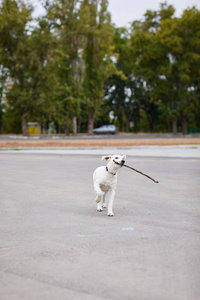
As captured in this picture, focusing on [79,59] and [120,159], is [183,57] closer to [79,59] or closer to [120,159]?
[79,59]

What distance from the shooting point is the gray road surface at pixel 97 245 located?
3.71 meters

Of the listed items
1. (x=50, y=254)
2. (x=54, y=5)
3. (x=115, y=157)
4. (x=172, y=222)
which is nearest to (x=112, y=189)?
(x=115, y=157)

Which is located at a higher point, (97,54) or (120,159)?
(97,54)

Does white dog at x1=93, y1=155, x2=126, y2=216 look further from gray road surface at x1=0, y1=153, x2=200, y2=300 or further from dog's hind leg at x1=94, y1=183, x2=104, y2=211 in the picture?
gray road surface at x1=0, y1=153, x2=200, y2=300

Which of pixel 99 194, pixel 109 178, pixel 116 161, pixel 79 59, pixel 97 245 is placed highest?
pixel 79 59

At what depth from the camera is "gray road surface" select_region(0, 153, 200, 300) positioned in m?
3.71

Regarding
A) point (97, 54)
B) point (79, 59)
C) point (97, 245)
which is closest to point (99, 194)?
point (97, 245)

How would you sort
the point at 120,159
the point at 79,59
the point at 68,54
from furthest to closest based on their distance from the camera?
the point at 79,59 → the point at 68,54 → the point at 120,159

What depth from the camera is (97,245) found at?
5070 mm

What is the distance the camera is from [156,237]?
217 inches

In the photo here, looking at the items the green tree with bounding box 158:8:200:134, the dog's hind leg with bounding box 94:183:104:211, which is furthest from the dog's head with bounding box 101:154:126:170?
the green tree with bounding box 158:8:200:134

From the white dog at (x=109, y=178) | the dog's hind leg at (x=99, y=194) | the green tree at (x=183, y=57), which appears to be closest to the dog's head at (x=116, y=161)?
the white dog at (x=109, y=178)

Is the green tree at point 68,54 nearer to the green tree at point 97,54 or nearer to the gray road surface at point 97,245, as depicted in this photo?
the green tree at point 97,54

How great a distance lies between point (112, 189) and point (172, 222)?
3.58 ft
